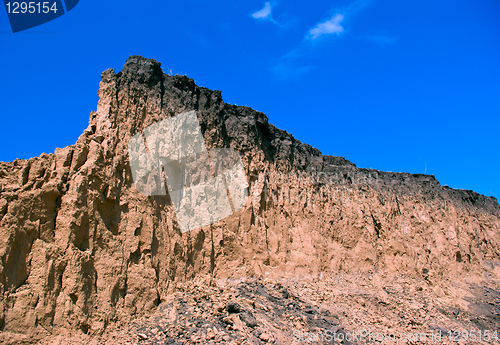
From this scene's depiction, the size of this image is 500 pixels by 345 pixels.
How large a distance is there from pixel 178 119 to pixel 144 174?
3.04 m

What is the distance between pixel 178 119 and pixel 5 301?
8.40 metres

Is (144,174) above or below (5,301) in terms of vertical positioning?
above

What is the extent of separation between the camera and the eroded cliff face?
32.7 ft

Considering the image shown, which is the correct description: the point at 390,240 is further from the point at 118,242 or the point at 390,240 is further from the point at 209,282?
Answer: the point at 118,242

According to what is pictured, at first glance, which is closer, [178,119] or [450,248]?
[178,119]

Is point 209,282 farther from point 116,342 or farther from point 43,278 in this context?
point 43,278

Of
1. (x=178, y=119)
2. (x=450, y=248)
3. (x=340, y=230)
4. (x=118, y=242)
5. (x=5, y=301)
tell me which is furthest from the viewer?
(x=450, y=248)

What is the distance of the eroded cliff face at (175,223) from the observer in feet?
32.7

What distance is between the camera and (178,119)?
1498 centimetres

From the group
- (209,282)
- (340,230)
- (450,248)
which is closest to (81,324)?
(209,282)

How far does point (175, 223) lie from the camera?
1344 cm

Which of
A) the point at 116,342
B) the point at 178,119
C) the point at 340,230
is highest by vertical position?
the point at 178,119

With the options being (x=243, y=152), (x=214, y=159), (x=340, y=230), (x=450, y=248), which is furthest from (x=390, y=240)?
(x=214, y=159)

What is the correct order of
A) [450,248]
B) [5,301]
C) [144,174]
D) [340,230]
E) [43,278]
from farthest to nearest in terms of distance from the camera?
[450,248]
[340,230]
[144,174]
[43,278]
[5,301]
